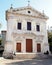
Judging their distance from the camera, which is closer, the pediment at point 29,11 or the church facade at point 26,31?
the church facade at point 26,31

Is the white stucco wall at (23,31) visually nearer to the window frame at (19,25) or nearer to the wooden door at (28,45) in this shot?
the window frame at (19,25)

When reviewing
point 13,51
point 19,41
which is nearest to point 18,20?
point 19,41

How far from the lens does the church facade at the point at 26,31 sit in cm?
2362

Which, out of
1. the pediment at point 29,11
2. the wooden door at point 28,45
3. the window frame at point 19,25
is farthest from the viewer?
the pediment at point 29,11

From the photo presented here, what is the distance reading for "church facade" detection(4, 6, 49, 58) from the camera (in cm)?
2362

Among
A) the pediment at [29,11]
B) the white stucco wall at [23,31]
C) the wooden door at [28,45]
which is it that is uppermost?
A: the pediment at [29,11]

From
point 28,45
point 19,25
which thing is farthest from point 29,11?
point 28,45

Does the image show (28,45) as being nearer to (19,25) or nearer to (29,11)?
(19,25)

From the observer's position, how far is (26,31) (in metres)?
24.7

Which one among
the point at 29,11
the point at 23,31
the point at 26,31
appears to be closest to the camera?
the point at 23,31

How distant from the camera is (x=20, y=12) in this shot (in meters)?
24.9

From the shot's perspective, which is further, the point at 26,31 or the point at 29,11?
the point at 29,11

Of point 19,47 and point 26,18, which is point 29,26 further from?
point 19,47

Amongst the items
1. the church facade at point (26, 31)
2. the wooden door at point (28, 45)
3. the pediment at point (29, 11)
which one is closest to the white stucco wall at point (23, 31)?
the church facade at point (26, 31)
